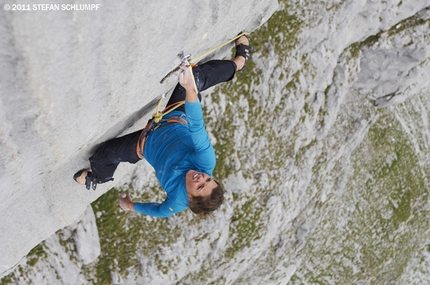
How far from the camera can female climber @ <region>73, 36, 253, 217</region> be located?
16.6 ft

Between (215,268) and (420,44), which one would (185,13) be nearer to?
(215,268)

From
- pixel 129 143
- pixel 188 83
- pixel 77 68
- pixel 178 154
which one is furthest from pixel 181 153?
pixel 77 68

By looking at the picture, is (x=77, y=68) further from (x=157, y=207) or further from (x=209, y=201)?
(x=157, y=207)

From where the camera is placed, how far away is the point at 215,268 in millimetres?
14531

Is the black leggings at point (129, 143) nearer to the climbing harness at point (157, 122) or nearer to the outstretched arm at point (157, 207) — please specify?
the climbing harness at point (157, 122)

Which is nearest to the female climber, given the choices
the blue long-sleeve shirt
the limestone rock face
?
the blue long-sleeve shirt

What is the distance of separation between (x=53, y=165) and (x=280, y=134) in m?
10.8

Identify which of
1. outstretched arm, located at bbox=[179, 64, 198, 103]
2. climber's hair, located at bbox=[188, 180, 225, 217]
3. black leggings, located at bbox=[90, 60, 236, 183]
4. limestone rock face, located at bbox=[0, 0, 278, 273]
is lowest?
climber's hair, located at bbox=[188, 180, 225, 217]

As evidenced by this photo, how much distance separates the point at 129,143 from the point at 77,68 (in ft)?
10.6

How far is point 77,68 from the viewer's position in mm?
3873

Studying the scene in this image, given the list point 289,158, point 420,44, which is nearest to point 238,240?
point 289,158

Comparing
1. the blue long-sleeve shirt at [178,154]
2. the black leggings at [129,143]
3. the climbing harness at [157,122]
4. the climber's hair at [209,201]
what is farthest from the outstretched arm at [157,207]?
the climbing harness at [157,122]

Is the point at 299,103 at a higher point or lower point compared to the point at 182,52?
higher

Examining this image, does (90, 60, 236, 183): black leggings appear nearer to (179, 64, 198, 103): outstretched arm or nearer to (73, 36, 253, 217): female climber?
(73, 36, 253, 217): female climber
